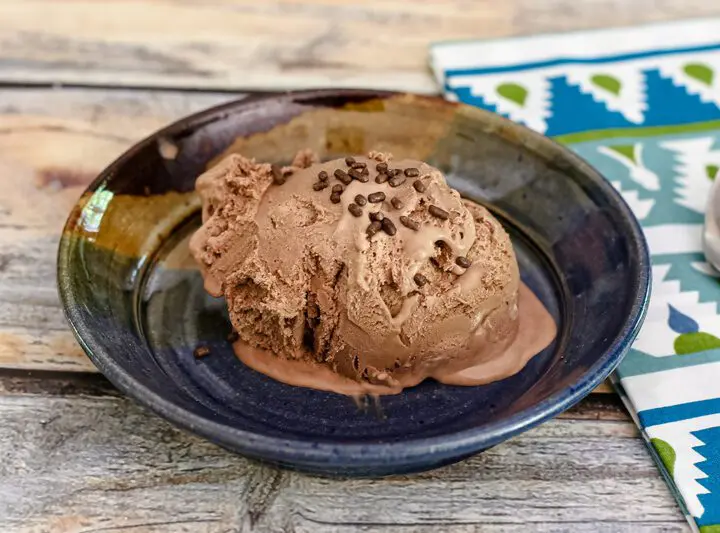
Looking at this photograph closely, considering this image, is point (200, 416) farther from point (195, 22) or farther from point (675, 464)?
point (195, 22)

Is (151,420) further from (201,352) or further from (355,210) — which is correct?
(355,210)

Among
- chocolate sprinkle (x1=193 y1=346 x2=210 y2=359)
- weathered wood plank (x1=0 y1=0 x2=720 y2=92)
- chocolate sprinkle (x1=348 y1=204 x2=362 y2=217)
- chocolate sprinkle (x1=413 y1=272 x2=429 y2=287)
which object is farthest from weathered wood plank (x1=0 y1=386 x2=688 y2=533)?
weathered wood plank (x1=0 y1=0 x2=720 y2=92)

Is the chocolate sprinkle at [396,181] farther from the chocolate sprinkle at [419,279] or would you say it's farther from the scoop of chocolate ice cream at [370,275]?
the chocolate sprinkle at [419,279]

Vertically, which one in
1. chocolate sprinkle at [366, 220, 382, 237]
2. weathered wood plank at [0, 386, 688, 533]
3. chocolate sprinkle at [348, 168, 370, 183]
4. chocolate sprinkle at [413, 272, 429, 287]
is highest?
chocolate sprinkle at [348, 168, 370, 183]

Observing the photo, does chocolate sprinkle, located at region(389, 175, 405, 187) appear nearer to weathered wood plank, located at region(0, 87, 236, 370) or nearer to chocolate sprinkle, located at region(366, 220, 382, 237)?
chocolate sprinkle, located at region(366, 220, 382, 237)

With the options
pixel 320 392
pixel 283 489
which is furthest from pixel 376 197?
pixel 283 489

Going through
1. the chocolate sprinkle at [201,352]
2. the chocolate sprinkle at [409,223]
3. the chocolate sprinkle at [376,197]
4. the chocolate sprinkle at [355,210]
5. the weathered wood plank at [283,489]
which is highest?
the chocolate sprinkle at [376,197]

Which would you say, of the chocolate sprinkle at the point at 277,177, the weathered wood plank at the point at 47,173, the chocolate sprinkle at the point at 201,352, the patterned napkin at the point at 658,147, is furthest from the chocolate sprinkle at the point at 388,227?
the weathered wood plank at the point at 47,173

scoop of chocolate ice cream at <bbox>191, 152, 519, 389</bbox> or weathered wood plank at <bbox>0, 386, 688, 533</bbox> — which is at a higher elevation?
scoop of chocolate ice cream at <bbox>191, 152, 519, 389</bbox>
